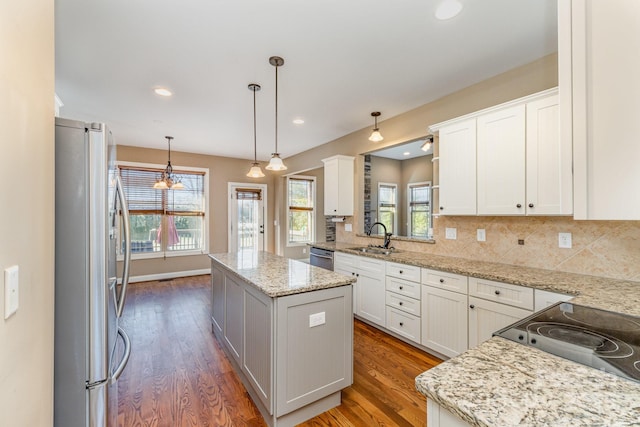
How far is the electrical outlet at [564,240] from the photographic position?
2221mm

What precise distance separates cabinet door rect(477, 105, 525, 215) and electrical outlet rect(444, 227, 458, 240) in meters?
0.51

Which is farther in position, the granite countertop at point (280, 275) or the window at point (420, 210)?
the window at point (420, 210)

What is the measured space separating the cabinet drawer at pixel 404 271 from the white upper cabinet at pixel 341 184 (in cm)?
147

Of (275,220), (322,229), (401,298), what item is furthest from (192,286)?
(401,298)

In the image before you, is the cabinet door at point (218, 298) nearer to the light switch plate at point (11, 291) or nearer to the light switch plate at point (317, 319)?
the light switch plate at point (317, 319)

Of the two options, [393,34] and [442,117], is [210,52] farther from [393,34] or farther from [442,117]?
[442,117]

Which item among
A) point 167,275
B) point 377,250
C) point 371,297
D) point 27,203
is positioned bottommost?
point 167,275

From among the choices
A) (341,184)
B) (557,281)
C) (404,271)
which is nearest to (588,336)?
(557,281)

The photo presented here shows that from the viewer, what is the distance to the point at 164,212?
5.68 meters

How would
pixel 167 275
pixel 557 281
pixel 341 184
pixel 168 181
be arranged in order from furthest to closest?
pixel 167 275, pixel 168 181, pixel 341 184, pixel 557 281

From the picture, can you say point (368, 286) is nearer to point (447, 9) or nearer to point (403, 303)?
point (403, 303)

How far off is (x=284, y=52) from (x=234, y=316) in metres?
2.29

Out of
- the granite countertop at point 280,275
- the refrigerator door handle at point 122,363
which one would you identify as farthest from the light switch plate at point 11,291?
the granite countertop at point 280,275

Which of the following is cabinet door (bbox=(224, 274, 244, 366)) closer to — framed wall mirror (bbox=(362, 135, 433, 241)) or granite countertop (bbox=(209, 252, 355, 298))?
granite countertop (bbox=(209, 252, 355, 298))
